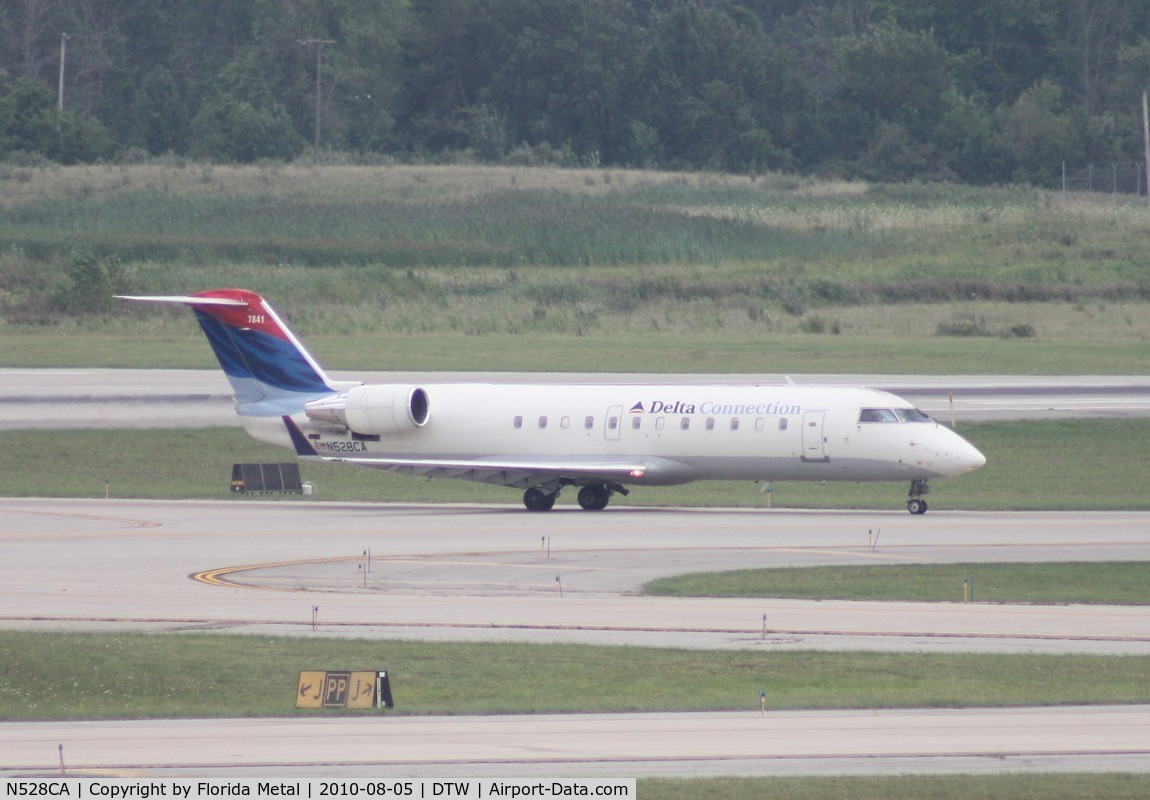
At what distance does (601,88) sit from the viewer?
111312 mm

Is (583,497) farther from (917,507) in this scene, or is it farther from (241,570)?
(241,570)

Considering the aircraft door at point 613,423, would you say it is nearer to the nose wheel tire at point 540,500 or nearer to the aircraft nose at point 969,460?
the nose wheel tire at point 540,500

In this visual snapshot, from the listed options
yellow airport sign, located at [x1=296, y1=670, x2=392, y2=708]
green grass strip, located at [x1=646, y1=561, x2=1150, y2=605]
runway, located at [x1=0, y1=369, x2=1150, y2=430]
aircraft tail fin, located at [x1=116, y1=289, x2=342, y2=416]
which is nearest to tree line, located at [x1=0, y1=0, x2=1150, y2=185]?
runway, located at [x1=0, y1=369, x2=1150, y2=430]

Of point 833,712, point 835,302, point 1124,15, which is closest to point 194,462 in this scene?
point 833,712

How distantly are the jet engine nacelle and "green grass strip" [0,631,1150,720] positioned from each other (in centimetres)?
1578

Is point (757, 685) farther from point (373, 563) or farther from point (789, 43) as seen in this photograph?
point (789, 43)

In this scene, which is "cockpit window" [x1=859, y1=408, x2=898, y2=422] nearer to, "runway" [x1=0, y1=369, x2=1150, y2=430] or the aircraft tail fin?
"runway" [x1=0, y1=369, x2=1150, y2=430]

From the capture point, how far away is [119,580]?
23828mm

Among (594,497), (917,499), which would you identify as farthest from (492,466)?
(917,499)

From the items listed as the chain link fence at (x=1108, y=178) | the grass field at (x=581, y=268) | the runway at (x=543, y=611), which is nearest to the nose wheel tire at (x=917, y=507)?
the runway at (x=543, y=611)

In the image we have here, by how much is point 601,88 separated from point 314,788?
102 metres

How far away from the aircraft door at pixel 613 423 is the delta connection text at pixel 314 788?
2129 centimetres

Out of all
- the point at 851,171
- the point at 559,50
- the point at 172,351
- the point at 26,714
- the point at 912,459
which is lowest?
the point at 26,714

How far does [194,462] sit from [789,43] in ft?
310
